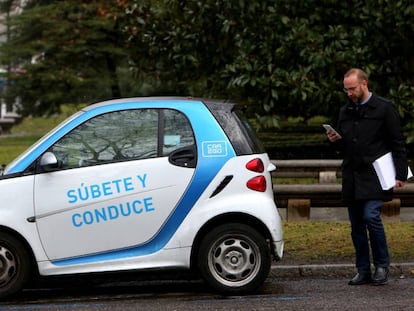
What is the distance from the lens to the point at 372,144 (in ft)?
26.4

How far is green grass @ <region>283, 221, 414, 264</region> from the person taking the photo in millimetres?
9266

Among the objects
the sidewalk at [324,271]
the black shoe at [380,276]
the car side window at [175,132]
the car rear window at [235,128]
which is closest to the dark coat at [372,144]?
the black shoe at [380,276]

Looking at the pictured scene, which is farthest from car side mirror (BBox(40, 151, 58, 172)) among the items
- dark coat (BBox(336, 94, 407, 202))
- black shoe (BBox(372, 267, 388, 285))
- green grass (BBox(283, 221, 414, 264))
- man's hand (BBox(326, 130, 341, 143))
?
black shoe (BBox(372, 267, 388, 285))

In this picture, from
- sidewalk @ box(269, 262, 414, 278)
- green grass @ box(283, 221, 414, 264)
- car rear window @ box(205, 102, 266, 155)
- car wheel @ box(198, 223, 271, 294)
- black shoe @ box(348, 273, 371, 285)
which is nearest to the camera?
car wheel @ box(198, 223, 271, 294)

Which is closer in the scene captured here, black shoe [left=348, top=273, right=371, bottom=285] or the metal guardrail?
black shoe [left=348, top=273, right=371, bottom=285]

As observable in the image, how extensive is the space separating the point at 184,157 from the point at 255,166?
58 cm

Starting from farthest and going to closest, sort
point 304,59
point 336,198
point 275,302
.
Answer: point 304,59 < point 336,198 < point 275,302

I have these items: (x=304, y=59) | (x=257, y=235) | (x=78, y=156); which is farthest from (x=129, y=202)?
(x=304, y=59)

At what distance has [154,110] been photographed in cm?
794

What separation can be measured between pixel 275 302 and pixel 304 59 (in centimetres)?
880

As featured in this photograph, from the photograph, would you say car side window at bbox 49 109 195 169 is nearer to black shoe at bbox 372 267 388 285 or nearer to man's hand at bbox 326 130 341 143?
man's hand at bbox 326 130 341 143

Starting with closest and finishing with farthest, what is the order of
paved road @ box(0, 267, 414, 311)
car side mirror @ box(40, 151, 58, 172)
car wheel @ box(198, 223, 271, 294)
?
paved road @ box(0, 267, 414, 311), car side mirror @ box(40, 151, 58, 172), car wheel @ box(198, 223, 271, 294)

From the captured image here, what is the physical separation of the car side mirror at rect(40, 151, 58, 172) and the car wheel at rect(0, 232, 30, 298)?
2.03 ft

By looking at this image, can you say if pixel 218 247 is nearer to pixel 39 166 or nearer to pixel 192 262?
pixel 192 262
